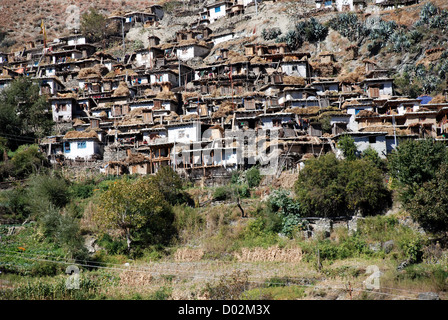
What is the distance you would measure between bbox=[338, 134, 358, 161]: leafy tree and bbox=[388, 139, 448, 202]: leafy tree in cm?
804

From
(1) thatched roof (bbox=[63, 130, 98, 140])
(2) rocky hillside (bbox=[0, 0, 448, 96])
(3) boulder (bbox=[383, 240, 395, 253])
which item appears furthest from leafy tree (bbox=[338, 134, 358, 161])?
(1) thatched roof (bbox=[63, 130, 98, 140])

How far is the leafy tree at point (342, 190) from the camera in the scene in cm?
3791

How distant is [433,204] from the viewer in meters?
33.3

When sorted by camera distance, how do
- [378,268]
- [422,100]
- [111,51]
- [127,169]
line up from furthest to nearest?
1. [111,51]
2. [422,100]
3. [127,169]
4. [378,268]

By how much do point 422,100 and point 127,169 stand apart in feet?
107

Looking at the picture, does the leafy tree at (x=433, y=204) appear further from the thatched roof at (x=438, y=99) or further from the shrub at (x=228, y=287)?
the thatched roof at (x=438, y=99)

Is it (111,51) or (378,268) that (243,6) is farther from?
(378,268)

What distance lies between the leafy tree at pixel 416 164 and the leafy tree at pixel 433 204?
110 cm

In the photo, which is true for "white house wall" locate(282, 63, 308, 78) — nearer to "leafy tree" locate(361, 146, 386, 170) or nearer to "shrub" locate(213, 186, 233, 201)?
"leafy tree" locate(361, 146, 386, 170)

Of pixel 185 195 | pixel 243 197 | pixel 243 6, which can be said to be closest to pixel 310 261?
pixel 243 197

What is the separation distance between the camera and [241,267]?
34.2m

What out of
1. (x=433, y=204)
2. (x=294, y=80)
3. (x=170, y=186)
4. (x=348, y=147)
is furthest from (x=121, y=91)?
(x=433, y=204)

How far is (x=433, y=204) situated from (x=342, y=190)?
6.88 meters

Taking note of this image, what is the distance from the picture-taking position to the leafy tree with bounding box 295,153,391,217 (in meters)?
37.9
